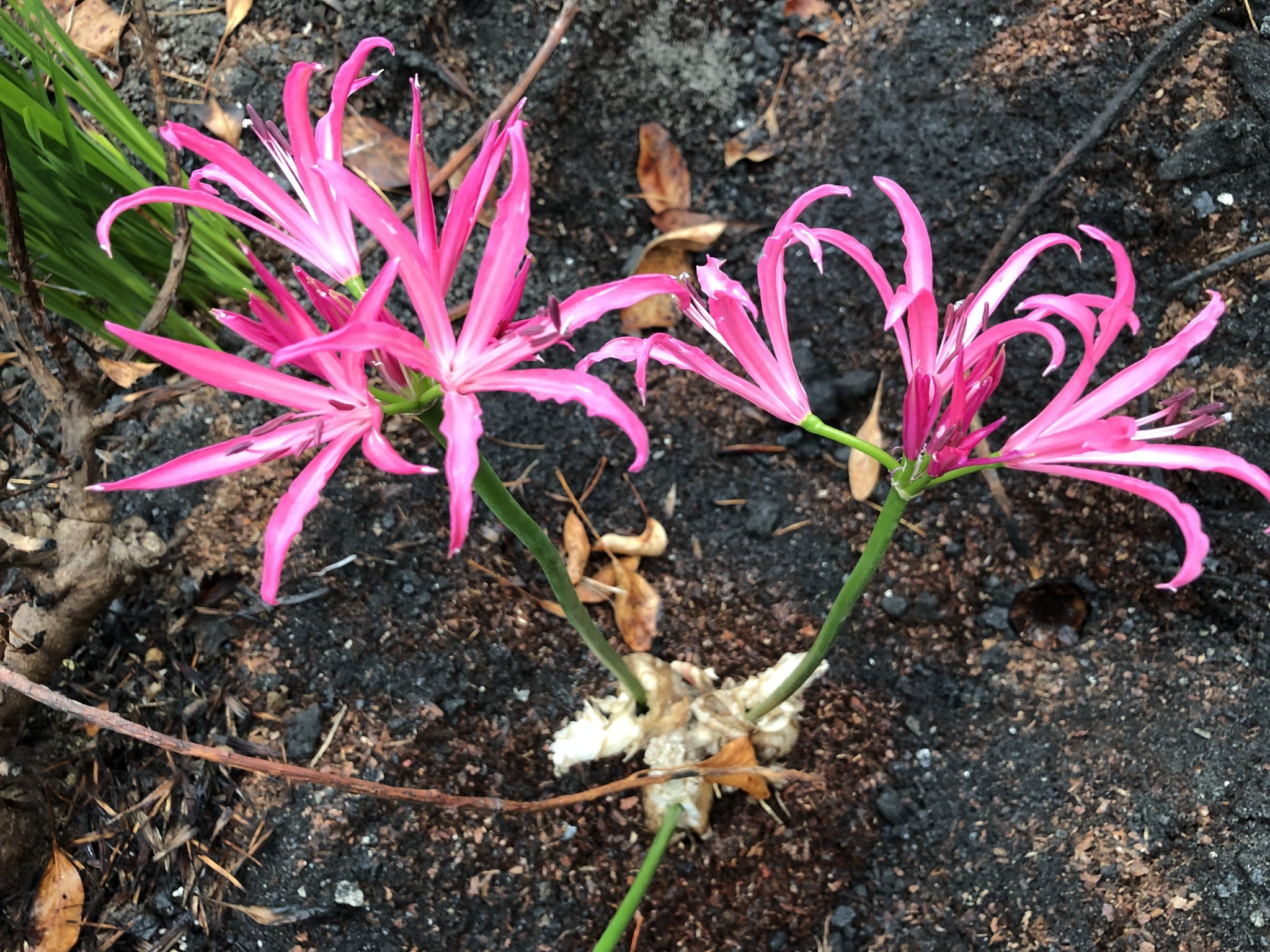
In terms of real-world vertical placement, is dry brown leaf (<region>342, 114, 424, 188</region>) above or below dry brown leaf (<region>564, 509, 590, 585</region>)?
above

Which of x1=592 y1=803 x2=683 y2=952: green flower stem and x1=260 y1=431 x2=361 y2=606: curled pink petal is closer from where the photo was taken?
x1=260 y1=431 x2=361 y2=606: curled pink petal

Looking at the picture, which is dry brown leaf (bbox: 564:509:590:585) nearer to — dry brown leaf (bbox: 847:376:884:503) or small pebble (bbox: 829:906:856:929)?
dry brown leaf (bbox: 847:376:884:503)

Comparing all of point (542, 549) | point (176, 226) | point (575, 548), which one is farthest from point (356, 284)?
point (575, 548)

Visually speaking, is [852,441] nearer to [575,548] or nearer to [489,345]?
[489,345]

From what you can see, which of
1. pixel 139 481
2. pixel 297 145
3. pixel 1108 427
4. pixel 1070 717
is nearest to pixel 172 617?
pixel 139 481

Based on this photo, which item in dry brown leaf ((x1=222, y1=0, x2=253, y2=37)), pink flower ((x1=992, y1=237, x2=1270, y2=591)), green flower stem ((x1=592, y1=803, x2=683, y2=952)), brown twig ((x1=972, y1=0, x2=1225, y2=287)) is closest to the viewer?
pink flower ((x1=992, y1=237, x2=1270, y2=591))

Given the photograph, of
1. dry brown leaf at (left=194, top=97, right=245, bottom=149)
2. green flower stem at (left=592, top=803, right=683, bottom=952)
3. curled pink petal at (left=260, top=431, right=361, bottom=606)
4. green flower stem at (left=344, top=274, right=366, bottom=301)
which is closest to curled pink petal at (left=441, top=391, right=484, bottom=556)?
curled pink petal at (left=260, top=431, right=361, bottom=606)
